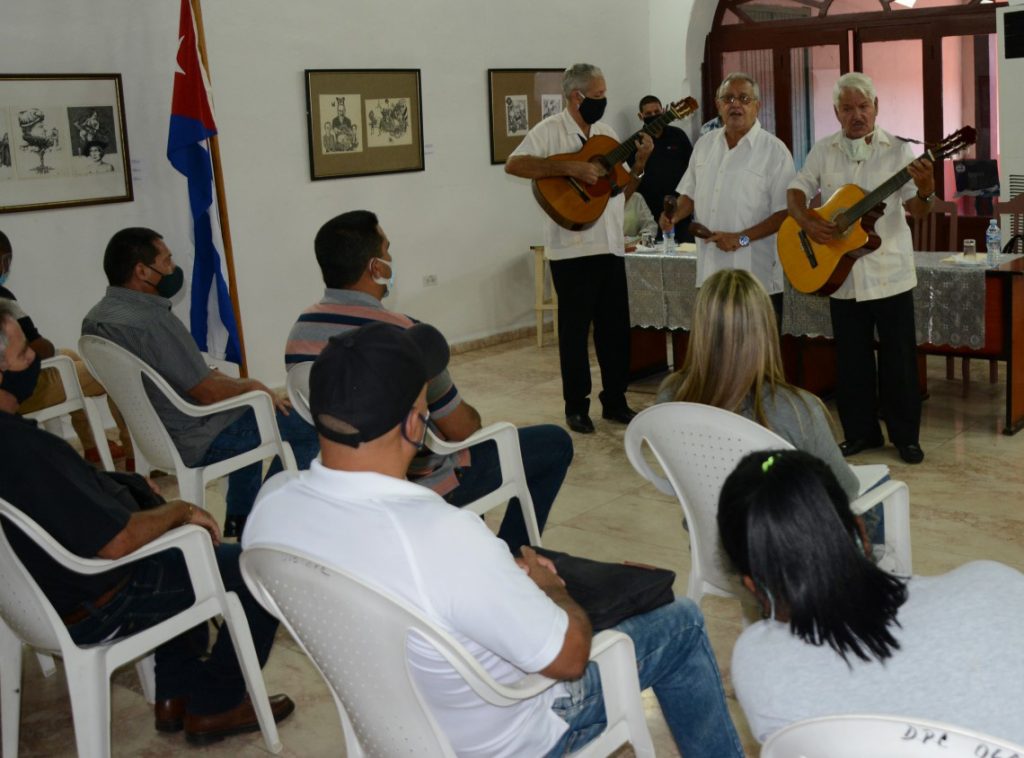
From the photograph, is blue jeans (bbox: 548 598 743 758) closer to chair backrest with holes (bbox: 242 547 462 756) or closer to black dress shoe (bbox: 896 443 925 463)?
chair backrest with holes (bbox: 242 547 462 756)

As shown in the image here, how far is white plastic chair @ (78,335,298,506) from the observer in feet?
12.6

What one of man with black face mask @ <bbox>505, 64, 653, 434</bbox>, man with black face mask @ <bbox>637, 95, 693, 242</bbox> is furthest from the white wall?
man with black face mask @ <bbox>505, 64, 653, 434</bbox>

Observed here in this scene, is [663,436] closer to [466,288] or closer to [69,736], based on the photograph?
[69,736]

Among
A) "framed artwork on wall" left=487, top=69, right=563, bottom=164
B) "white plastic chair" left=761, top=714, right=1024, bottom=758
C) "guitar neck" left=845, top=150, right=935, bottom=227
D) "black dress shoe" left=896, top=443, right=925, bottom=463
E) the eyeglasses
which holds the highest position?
"framed artwork on wall" left=487, top=69, right=563, bottom=164

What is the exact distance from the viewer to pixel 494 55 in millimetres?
8219

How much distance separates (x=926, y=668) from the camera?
1.53 meters

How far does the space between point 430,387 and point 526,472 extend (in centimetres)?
47

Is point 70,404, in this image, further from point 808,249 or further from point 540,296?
point 540,296

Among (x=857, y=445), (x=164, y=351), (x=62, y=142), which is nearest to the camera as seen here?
(x=164, y=351)

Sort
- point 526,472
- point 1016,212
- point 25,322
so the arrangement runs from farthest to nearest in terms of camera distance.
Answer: point 1016,212 < point 25,322 < point 526,472

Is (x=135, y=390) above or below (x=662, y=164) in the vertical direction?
below

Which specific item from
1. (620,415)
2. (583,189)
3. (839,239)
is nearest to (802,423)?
(839,239)

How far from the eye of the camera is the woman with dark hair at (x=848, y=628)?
4.92ft

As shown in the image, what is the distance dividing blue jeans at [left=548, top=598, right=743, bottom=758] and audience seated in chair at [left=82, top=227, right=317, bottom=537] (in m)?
1.96
